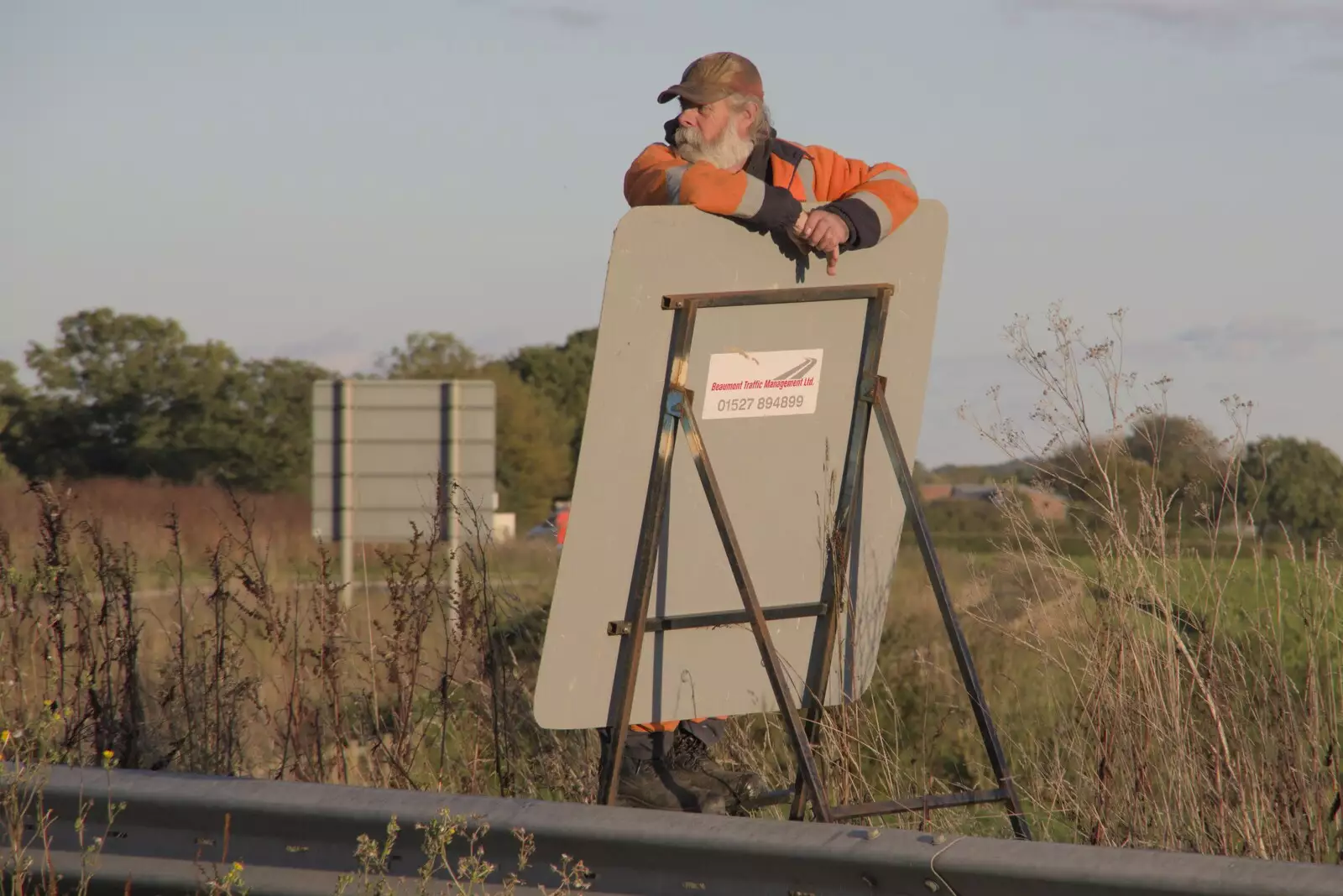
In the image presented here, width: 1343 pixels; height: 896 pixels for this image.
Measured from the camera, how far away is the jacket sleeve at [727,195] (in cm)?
355

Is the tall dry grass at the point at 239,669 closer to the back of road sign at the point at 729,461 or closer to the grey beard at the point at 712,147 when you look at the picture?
the back of road sign at the point at 729,461

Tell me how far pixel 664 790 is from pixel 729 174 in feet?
4.97

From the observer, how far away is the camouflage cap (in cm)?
→ 386

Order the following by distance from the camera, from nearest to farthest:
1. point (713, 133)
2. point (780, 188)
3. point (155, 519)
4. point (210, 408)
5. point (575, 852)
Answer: point (575, 852), point (780, 188), point (713, 133), point (155, 519), point (210, 408)

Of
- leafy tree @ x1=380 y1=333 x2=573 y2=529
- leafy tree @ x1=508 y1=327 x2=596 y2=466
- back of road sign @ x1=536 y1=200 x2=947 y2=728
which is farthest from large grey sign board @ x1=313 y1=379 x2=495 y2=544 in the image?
leafy tree @ x1=508 y1=327 x2=596 y2=466

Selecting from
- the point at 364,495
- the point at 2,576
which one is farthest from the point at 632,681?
the point at 364,495

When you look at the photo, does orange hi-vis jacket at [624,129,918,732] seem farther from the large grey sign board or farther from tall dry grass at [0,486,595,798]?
the large grey sign board

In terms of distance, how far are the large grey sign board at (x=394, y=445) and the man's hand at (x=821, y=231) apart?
12.1 metres

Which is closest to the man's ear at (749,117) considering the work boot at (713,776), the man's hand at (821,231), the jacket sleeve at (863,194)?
the jacket sleeve at (863,194)

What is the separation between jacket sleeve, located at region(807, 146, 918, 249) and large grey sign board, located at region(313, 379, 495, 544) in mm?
11755

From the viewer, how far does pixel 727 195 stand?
3555 mm

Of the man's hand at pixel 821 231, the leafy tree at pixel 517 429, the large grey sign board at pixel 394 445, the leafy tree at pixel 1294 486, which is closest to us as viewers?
the man's hand at pixel 821 231

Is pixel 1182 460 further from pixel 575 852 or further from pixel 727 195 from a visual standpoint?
pixel 575 852

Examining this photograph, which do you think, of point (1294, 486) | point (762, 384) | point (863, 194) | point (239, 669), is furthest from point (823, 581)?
point (239, 669)
